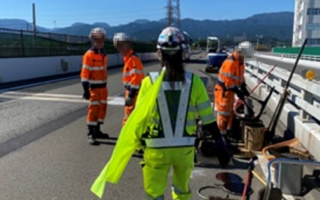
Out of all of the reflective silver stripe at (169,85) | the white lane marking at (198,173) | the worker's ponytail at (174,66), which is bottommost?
the white lane marking at (198,173)

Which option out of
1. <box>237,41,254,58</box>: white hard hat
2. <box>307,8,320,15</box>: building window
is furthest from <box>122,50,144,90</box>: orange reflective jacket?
<box>307,8,320,15</box>: building window

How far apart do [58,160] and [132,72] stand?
1.93 m

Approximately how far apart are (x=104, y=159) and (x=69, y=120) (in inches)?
131

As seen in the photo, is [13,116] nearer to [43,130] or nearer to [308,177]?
[43,130]

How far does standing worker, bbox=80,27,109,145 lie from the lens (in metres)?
6.64

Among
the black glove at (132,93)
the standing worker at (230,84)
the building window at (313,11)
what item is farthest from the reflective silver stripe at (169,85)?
the building window at (313,11)

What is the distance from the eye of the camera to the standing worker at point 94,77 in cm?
664

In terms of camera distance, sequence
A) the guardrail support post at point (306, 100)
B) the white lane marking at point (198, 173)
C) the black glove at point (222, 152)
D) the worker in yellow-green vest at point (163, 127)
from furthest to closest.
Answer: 1. the guardrail support post at point (306, 100)
2. the white lane marking at point (198, 173)
3. the black glove at point (222, 152)
4. the worker in yellow-green vest at point (163, 127)

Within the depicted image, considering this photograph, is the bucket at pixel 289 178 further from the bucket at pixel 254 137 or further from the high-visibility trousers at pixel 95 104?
the high-visibility trousers at pixel 95 104

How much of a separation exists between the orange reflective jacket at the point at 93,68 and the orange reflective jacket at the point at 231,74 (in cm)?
232

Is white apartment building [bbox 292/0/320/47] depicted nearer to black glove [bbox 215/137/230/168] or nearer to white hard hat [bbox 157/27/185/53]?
black glove [bbox 215/137/230/168]

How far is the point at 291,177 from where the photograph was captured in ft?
13.6

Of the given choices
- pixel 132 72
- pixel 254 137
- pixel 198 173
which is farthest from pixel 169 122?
pixel 254 137

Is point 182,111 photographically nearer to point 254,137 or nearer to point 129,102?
point 129,102
